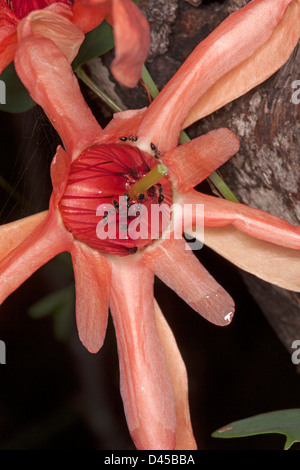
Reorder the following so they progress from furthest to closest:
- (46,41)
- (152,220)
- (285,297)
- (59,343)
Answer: (59,343), (285,297), (152,220), (46,41)

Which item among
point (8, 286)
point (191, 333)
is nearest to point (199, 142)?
point (8, 286)

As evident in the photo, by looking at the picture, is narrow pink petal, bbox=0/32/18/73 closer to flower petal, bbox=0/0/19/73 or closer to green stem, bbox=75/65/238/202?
flower petal, bbox=0/0/19/73

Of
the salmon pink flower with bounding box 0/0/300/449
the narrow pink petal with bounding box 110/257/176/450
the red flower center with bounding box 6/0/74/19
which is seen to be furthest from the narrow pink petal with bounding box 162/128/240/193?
the red flower center with bounding box 6/0/74/19

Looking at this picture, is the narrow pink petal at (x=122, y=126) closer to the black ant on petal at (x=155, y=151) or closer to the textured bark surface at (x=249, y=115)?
the black ant on petal at (x=155, y=151)

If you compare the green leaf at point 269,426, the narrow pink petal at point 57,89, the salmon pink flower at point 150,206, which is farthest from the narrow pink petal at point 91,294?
the green leaf at point 269,426

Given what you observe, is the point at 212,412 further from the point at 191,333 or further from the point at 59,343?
the point at 59,343

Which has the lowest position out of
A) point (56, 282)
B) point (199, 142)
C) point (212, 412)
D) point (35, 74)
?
point (212, 412)
